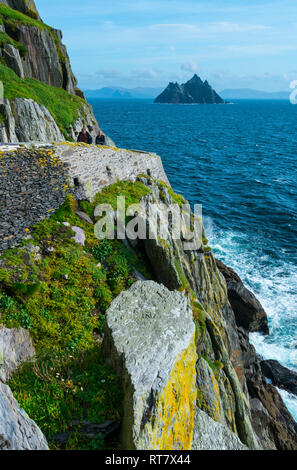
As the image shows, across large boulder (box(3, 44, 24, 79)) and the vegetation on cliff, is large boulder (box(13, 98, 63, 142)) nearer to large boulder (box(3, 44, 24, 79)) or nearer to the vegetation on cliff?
large boulder (box(3, 44, 24, 79))

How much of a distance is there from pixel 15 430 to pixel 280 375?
20.6 meters

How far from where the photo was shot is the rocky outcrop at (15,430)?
5.96 m

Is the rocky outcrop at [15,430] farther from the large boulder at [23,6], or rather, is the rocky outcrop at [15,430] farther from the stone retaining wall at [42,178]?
the large boulder at [23,6]

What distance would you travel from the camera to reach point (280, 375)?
2172 centimetres

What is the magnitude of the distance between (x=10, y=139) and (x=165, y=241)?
15.5 meters

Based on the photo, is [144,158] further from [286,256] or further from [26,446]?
[26,446]

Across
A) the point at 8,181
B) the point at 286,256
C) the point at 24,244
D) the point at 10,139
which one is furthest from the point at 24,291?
the point at 286,256

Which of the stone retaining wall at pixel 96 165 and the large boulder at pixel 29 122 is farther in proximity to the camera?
the large boulder at pixel 29 122

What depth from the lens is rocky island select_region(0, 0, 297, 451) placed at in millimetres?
7289

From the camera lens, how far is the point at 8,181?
14.2 meters

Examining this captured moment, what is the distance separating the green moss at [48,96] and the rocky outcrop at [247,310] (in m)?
25.2

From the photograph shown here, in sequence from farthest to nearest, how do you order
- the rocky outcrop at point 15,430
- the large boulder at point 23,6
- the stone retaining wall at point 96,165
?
the large boulder at point 23,6 → the stone retaining wall at point 96,165 → the rocky outcrop at point 15,430

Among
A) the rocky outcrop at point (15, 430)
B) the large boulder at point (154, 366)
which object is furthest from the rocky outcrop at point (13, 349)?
the large boulder at point (154, 366)

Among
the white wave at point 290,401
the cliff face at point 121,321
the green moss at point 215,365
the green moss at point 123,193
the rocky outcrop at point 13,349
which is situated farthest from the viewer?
the white wave at point 290,401
